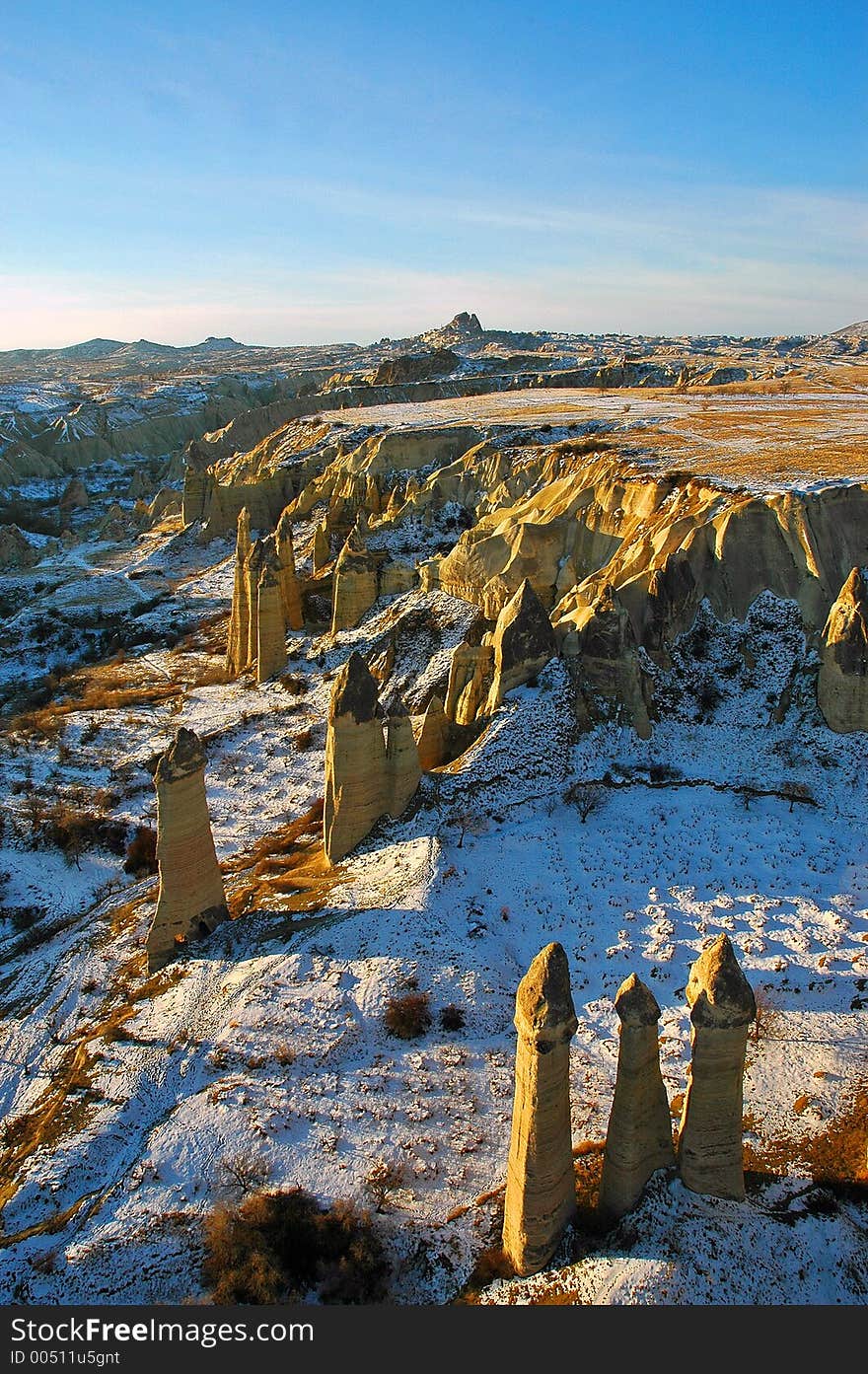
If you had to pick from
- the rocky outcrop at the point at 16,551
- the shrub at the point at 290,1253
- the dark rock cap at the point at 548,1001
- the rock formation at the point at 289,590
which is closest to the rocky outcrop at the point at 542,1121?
the dark rock cap at the point at 548,1001

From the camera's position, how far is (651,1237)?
36.4 ft

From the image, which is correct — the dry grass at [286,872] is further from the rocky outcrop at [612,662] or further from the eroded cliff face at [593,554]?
the rocky outcrop at [612,662]

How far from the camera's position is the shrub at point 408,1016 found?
16.2 metres

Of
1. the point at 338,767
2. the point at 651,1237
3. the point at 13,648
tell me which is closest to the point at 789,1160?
the point at 651,1237

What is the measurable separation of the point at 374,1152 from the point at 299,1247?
1928 millimetres

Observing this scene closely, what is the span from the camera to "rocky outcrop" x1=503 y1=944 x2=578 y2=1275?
34.1 ft

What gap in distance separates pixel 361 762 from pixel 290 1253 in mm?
11482

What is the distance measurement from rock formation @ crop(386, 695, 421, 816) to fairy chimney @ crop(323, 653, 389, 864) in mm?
205

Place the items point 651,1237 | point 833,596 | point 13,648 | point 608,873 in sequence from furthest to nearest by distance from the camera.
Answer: point 13,648, point 833,596, point 608,873, point 651,1237

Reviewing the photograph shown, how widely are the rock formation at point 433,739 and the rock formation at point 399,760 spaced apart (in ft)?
12.1

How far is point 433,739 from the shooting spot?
26516 millimetres

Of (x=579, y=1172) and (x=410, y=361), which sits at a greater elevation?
(x=410, y=361)

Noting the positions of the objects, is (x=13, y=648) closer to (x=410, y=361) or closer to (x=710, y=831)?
(x=710, y=831)

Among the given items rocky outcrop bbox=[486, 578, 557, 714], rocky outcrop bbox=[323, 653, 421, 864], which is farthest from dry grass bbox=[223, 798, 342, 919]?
rocky outcrop bbox=[486, 578, 557, 714]
